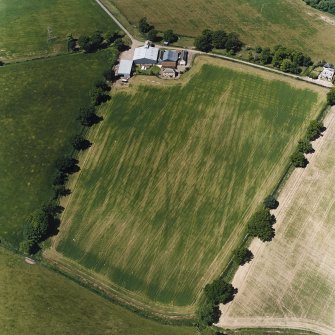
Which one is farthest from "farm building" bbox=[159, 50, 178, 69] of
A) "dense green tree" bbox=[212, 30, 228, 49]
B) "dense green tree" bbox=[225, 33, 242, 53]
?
"dense green tree" bbox=[225, 33, 242, 53]

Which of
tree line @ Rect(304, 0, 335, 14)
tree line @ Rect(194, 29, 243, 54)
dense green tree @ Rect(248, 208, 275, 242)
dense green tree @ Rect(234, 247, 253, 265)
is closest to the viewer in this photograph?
dense green tree @ Rect(234, 247, 253, 265)

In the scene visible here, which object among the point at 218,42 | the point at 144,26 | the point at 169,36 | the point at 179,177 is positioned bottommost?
the point at 179,177

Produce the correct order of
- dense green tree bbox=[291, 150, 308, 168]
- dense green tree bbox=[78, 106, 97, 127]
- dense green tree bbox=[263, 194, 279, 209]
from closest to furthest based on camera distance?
dense green tree bbox=[263, 194, 279, 209]
dense green tree bbox=[291, 150, 308, 168]
dense green tree bbox=[78, 106, 97, 127]

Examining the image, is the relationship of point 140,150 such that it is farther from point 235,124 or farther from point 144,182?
point 235,124

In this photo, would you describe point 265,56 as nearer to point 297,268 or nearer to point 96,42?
point 96,42

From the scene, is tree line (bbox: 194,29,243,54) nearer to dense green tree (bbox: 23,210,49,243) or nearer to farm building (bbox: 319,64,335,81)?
farm building (bbox: 319,64,335,81)

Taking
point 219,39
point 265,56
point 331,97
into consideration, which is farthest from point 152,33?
point 331,97

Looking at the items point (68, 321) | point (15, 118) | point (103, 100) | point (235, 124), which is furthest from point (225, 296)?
point (15, 118)
